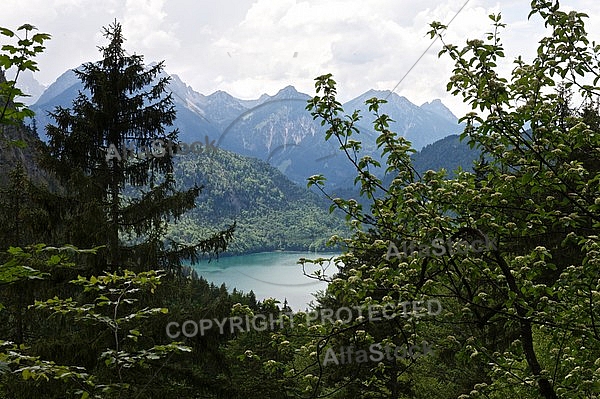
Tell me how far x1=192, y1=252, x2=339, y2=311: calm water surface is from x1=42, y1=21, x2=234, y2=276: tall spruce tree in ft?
130

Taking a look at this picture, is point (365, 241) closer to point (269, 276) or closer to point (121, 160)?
point (121, 160)

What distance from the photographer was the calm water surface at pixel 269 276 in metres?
58.0

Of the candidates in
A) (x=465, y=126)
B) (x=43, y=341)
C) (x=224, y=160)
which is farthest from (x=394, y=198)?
(x=224, y=160)

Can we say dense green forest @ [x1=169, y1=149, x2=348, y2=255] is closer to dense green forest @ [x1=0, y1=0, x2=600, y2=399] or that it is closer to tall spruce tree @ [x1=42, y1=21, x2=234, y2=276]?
tall spruce tree @ [x1=42, y1=21, x2=234, y2=276]

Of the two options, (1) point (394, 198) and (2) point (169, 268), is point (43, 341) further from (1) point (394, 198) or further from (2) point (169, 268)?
(1) point (394, 198)

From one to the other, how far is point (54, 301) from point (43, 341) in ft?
16.2

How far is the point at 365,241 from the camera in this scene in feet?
15.3

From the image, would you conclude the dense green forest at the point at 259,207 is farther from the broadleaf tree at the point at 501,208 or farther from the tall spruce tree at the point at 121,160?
the broadleaf tree at the point at 501,208

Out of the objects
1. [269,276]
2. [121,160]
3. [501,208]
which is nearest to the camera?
[501,208]

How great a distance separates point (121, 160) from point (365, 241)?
6.38 meters

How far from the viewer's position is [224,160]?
302 ft

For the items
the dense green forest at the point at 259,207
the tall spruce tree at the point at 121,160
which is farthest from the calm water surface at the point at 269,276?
the tall spruce tree at the point at 121,160

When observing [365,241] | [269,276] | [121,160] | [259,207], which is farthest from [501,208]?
[259,207]

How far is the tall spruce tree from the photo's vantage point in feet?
28.9
